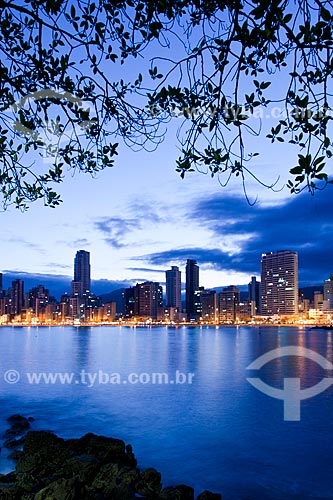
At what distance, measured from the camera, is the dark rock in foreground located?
980 cm

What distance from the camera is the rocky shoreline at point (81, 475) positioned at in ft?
32.2

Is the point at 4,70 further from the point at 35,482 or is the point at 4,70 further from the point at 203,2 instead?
the point at 35,482

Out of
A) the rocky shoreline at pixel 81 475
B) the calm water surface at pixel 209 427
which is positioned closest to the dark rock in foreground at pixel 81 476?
the rocky shoreline at pixel 81 475

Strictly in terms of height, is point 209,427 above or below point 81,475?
below

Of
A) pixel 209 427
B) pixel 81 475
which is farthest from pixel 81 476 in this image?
pixel 209 427

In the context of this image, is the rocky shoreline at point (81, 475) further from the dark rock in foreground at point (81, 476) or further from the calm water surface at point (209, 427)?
the calm water surface at point (209, 427)

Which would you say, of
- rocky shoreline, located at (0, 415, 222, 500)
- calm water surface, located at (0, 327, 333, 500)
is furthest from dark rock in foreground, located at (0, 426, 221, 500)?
calm water surface, located at (0, 327, 333, 500)

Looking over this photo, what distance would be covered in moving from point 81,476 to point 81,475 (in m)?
0.03

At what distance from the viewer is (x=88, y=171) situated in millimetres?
6090

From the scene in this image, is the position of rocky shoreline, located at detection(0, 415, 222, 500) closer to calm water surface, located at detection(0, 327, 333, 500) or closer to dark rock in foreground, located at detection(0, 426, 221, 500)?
dark rock in foreground, located at detection(0, 426, 221, 500)

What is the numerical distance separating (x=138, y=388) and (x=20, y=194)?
86.7ft

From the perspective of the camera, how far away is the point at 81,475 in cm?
1108

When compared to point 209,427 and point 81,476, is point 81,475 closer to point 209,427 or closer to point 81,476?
point 81,476

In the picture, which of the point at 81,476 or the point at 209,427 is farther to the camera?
the point at 209,427
